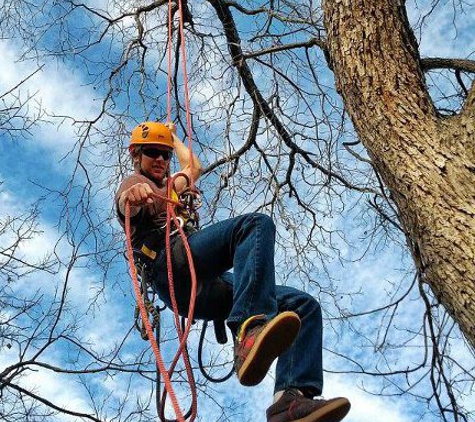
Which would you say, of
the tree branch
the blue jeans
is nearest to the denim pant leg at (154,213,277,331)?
the blue jeans

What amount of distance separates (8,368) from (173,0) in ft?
9.01

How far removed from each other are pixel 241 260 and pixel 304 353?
0.43 metres

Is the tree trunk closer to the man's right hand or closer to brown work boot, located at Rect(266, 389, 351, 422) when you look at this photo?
brown work boot, located at Rect(266, 389, 351, 422)

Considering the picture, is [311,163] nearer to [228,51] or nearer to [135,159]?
[228,51]

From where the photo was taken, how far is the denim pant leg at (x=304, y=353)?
2691mm

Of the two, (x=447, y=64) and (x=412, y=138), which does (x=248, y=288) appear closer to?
(x=412, y=138)

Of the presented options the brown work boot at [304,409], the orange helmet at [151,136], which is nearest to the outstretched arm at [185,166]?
the orange helmet at [151,136]

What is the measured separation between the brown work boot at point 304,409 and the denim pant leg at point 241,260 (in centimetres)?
31

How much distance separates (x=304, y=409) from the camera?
8.34ft

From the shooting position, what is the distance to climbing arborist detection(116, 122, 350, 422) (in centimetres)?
250

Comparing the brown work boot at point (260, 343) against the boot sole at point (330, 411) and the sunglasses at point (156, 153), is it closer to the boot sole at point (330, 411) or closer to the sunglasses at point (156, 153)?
the boot sole at point (330, 411)

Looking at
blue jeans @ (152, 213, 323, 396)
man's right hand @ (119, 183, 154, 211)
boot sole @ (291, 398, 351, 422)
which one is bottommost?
boot sole @ (291, 398, 351, 422)

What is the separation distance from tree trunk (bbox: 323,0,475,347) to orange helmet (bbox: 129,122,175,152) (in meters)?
0.83

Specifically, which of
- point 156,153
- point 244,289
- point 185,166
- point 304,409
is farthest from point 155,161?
point 304,409
